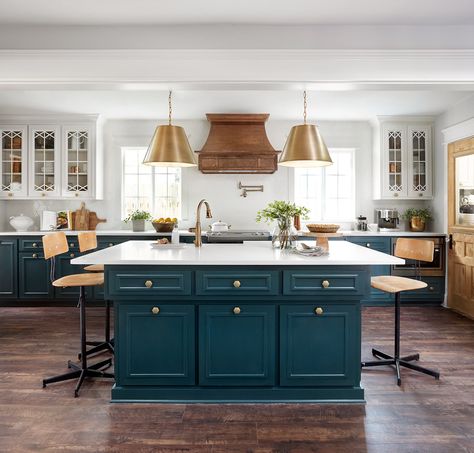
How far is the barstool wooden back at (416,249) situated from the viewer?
3.26m

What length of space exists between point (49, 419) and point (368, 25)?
12.2 feet

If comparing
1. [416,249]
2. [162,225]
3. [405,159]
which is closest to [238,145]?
[162,225]

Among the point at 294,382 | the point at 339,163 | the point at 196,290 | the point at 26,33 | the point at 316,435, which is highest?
the point at 26,33

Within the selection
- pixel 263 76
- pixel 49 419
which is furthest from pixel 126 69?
pixel 49 419

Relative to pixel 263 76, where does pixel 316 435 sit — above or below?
below

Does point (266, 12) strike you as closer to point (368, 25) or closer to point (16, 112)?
point (368, 25)

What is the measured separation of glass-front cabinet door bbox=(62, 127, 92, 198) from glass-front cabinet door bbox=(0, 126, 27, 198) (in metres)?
0.60

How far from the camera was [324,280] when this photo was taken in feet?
8.29

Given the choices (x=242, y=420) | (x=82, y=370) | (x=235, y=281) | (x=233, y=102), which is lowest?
(x=242, y=420)

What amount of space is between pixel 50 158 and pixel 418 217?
5.51 meters

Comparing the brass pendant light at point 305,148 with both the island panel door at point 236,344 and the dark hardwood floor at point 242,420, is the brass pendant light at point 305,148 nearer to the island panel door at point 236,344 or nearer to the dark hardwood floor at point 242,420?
the island panel door at point 236,344

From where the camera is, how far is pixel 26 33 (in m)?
3.25

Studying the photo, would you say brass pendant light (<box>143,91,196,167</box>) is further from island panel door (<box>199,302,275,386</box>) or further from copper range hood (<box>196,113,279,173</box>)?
copper range hood (<box>196,113,279,173</box>)

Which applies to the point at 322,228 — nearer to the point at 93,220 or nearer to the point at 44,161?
the point at 93,220
